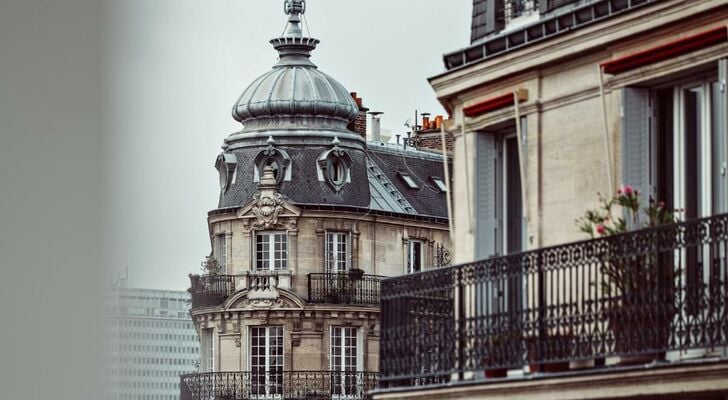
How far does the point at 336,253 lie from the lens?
39875mm

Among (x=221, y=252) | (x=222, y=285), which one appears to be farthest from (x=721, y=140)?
(x=221, y=252)

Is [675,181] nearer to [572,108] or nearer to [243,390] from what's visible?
[572,108]

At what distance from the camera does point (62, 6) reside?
173cm

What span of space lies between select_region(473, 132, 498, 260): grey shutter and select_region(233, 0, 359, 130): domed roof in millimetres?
26827

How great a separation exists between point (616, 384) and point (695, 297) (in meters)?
1.29

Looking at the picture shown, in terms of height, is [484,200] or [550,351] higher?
[484,200]

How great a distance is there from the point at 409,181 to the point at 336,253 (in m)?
3.44

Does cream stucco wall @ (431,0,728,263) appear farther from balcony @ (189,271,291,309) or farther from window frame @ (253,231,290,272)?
window frame @ (253,231,290,272)

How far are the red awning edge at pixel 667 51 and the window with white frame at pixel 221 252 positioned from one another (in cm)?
2837

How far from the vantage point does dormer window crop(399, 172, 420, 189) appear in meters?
42.1

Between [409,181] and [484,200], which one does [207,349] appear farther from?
[484,200]

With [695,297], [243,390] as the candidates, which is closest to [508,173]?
[695,297]

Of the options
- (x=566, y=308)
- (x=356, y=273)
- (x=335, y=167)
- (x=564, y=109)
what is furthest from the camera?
(x=335, y=167)

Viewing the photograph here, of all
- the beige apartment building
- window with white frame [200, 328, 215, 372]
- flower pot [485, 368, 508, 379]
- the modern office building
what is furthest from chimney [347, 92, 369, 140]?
the modern office building
